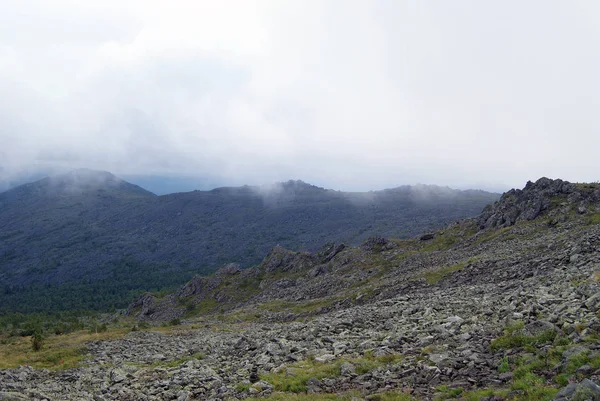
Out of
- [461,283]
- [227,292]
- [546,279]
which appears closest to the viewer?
[546,279]

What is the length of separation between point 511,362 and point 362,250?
90734 mm

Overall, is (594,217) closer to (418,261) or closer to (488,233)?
(488,233)

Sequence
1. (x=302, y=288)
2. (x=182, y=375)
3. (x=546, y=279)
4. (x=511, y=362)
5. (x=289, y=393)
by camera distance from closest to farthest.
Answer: (x=511, y=362) → (x=289, y=393) → (x=182, y=375) → (x=546, y=279) → (x=302, y=288)

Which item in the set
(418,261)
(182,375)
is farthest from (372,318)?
(418,261)

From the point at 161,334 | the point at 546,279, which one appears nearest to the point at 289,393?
the point at 546,279

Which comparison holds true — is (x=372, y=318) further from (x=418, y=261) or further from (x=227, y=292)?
(x=227, y=292)

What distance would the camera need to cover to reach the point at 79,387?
2655cm

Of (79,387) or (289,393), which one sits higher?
(289,393)

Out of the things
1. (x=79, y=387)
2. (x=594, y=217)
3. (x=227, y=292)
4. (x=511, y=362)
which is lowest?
(x=227, y=292)

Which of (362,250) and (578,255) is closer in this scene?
(578,255)

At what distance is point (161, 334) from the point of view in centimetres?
5488

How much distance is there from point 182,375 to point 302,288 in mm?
69210

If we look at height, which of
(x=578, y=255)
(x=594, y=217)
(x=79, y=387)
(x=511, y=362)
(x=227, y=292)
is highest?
(x=594, y=217)

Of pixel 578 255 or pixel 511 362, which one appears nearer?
pixel 511 362
